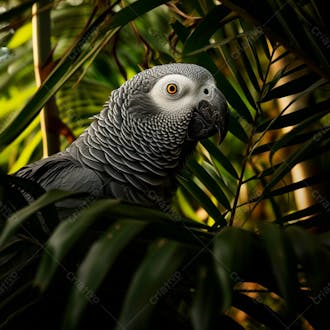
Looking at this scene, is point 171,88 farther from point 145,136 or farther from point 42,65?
point 42,65

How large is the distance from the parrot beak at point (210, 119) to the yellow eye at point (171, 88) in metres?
0.08

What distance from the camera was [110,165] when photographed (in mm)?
1448

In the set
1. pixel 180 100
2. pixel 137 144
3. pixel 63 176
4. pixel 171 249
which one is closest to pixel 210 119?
pixel 180 100

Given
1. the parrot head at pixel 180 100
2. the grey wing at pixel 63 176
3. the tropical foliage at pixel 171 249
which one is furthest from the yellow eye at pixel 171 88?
the grey wing at pixel 63 176

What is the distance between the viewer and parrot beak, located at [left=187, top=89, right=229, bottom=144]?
1419 millimetres

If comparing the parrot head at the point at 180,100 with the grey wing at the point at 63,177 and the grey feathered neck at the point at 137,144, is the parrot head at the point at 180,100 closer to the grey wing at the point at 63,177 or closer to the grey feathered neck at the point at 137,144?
the grey feathered neck at the point at 137,144

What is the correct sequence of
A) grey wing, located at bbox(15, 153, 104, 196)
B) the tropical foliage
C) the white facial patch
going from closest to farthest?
1. the tropical foliage
2. grey wing, located at bbox(15, 153, 104, 196)
3. the white facial patch

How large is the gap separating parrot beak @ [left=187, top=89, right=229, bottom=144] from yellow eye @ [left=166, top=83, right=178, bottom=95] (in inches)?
3.2

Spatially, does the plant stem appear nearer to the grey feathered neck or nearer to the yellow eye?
the grey feathered neck

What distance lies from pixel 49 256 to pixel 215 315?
0.18m

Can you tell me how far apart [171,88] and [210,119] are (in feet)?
0.48

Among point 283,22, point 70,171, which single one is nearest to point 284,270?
point 283,22

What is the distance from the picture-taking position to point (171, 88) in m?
1.50

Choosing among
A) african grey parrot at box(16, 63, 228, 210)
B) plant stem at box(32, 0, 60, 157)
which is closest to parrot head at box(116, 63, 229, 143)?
african grey parrot at box(16, 63, 228, 210)
